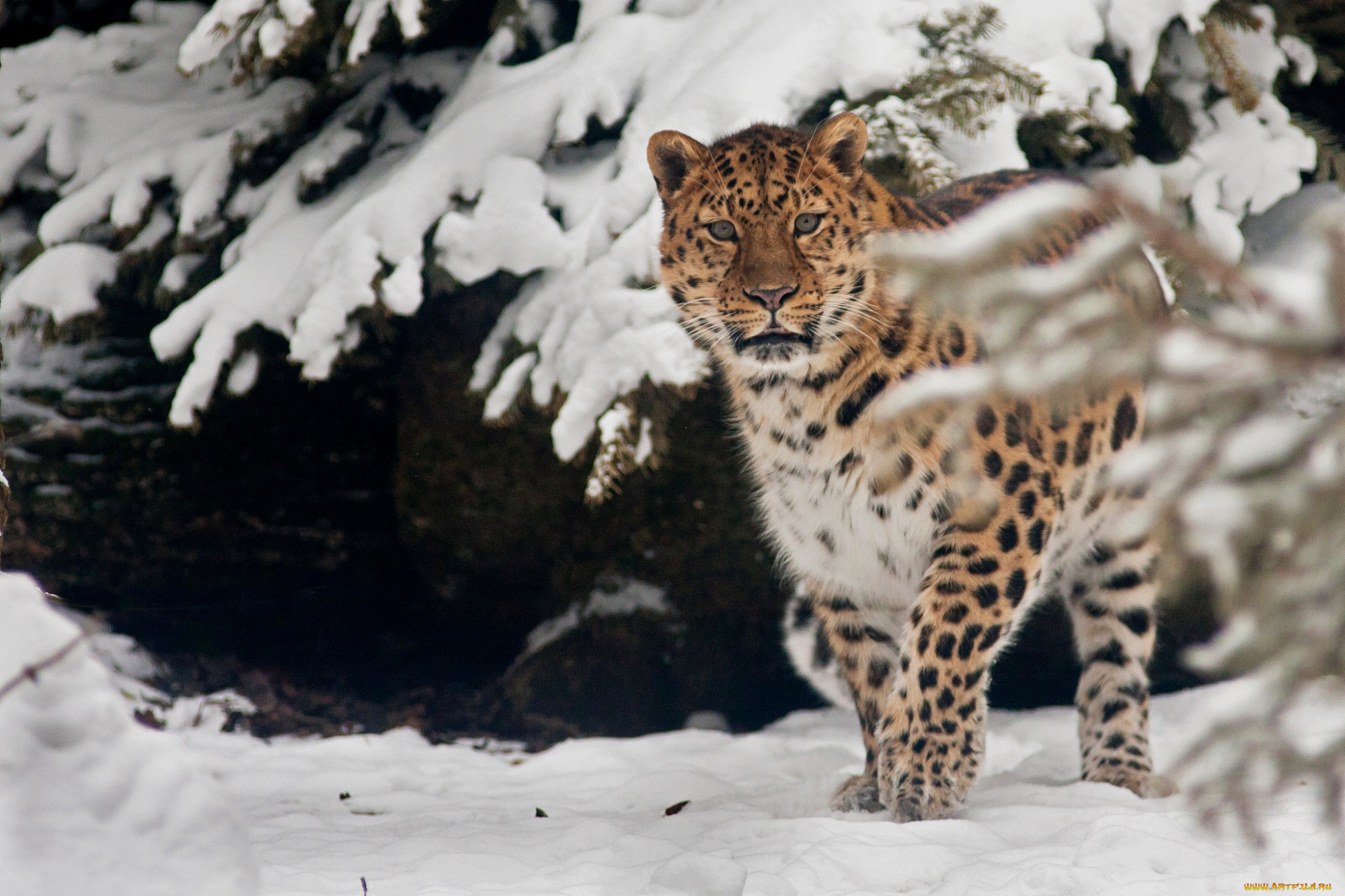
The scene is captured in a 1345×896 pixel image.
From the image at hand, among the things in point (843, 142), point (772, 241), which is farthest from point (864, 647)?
point (843, 142)

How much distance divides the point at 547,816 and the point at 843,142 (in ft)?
8.43

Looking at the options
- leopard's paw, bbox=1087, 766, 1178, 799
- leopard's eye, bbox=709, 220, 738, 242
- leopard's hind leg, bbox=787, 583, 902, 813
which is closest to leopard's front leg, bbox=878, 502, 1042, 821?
leopard's hind leg, bbox=787, 583, 902, 813

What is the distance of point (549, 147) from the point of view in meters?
5.55

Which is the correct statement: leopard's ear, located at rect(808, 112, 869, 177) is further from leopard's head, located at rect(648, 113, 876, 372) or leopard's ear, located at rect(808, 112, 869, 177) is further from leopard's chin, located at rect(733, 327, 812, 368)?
leopard's chin, located at rect(733, 327, 812, 368)

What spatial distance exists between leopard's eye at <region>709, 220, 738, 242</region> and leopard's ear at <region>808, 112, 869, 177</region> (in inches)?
14.8

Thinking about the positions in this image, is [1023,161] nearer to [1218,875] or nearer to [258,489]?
[1218,875]

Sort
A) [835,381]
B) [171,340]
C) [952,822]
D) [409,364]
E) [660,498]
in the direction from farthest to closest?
[409,364], [660,498], [171,340], [835,381], [952,822]

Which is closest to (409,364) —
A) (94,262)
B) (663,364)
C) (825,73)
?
(94,262)

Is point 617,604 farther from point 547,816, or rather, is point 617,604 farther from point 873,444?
point 873,444

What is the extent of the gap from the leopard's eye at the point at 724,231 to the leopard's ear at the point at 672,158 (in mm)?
284

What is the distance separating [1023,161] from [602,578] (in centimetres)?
285

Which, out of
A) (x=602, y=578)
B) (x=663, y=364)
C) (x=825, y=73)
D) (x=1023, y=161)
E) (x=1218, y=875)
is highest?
(x=825, y=73)

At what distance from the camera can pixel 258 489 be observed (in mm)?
6758

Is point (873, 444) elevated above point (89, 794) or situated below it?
below
